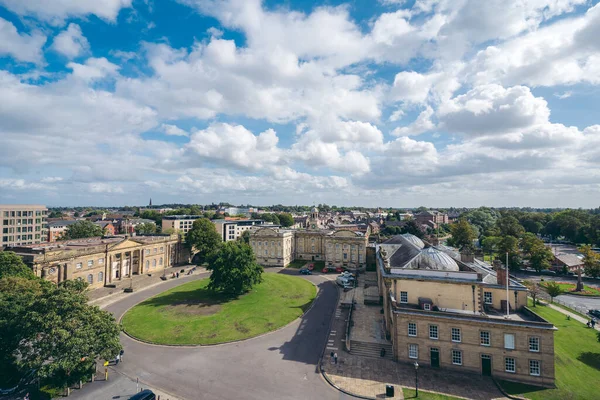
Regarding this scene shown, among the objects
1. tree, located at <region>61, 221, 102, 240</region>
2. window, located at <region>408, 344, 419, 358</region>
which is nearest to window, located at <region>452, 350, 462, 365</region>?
window, located at <region>408, 344, 419, 358</region>

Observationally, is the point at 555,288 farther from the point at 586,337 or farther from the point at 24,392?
the point at 24,392

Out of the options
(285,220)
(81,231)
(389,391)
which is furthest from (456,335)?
(285,220)

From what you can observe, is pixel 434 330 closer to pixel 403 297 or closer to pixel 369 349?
pixel 403 297

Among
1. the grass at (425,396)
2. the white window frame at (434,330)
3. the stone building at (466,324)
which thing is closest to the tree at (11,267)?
the grass at (425,396)

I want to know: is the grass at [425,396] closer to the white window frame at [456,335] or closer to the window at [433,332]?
the window at [433,332]

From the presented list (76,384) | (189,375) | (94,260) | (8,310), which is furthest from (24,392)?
(94,260)

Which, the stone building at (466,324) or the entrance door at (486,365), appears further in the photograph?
the entrance door at (486,365)

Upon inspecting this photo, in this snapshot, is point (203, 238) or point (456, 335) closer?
point (456, 335)

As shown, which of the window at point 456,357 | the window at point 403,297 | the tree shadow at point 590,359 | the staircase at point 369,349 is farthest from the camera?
the window at point 403,297
